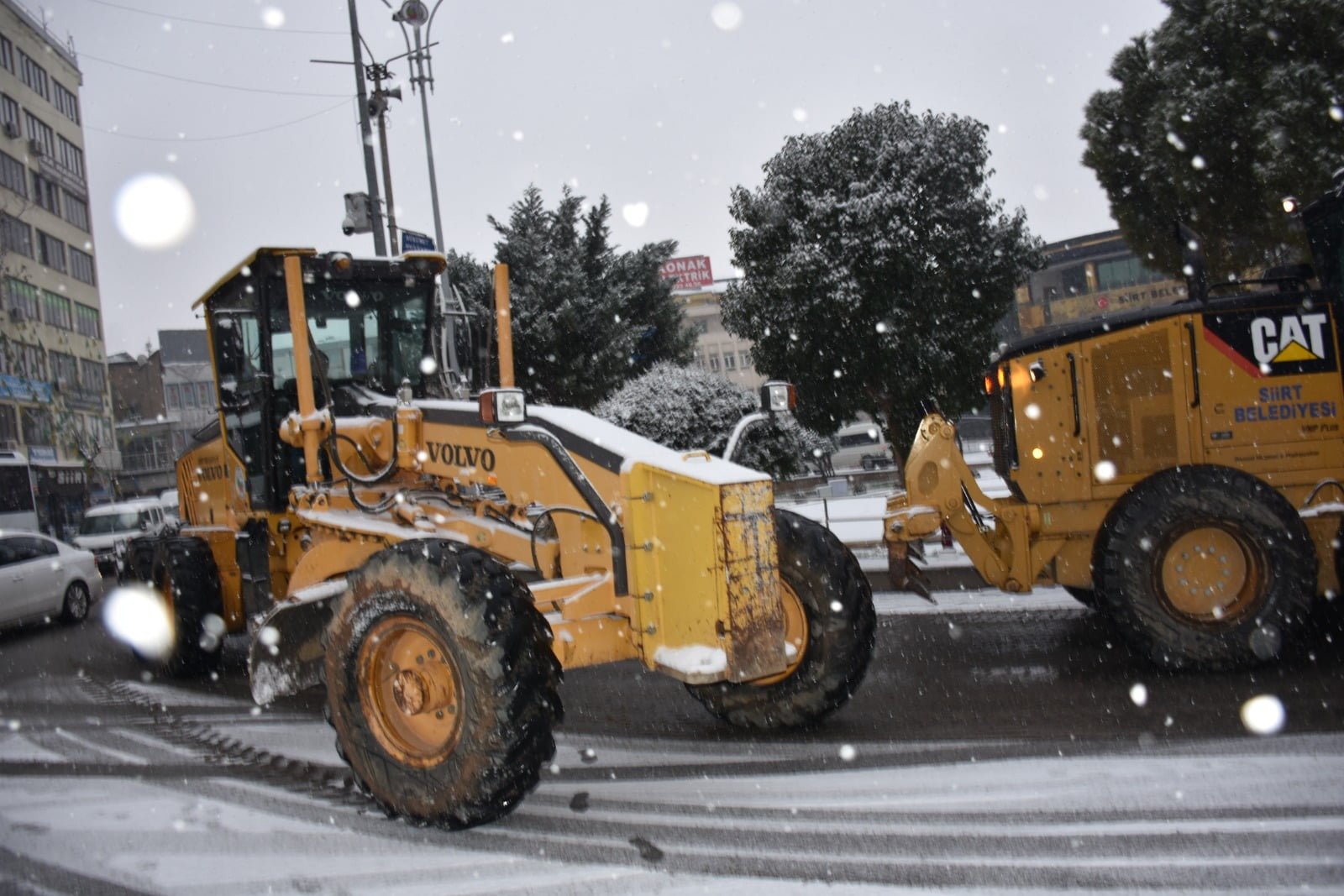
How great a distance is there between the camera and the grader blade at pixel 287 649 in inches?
203

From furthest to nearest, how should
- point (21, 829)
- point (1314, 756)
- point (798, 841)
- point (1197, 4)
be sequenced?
point (1197, 4)
point (21, 829)
point (1314, 756)
point (798, 841)

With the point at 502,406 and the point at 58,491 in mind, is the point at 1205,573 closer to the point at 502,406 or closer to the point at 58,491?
the point at 502,406

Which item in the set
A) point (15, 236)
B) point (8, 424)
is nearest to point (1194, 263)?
point (8, 424)

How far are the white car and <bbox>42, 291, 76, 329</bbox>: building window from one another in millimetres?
33485

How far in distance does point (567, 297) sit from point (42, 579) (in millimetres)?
14551

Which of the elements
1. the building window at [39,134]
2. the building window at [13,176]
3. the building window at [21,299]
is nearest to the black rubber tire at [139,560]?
the building window at [21,299]

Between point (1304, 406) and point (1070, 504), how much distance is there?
1.54 metres

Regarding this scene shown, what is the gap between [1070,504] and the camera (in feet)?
22.3

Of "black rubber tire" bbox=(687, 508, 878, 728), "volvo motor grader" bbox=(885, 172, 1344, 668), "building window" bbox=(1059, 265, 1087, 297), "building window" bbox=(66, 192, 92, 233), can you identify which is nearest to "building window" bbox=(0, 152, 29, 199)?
"building window" bbox=(66, 192, 92, 233)

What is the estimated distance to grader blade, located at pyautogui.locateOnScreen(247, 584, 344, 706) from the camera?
5168mm

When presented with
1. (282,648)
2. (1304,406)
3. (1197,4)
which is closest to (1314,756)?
(1304,406)

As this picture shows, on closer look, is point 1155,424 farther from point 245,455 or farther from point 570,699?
point 245,455

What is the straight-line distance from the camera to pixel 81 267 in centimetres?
4728

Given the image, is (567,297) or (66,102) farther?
(66,102)
